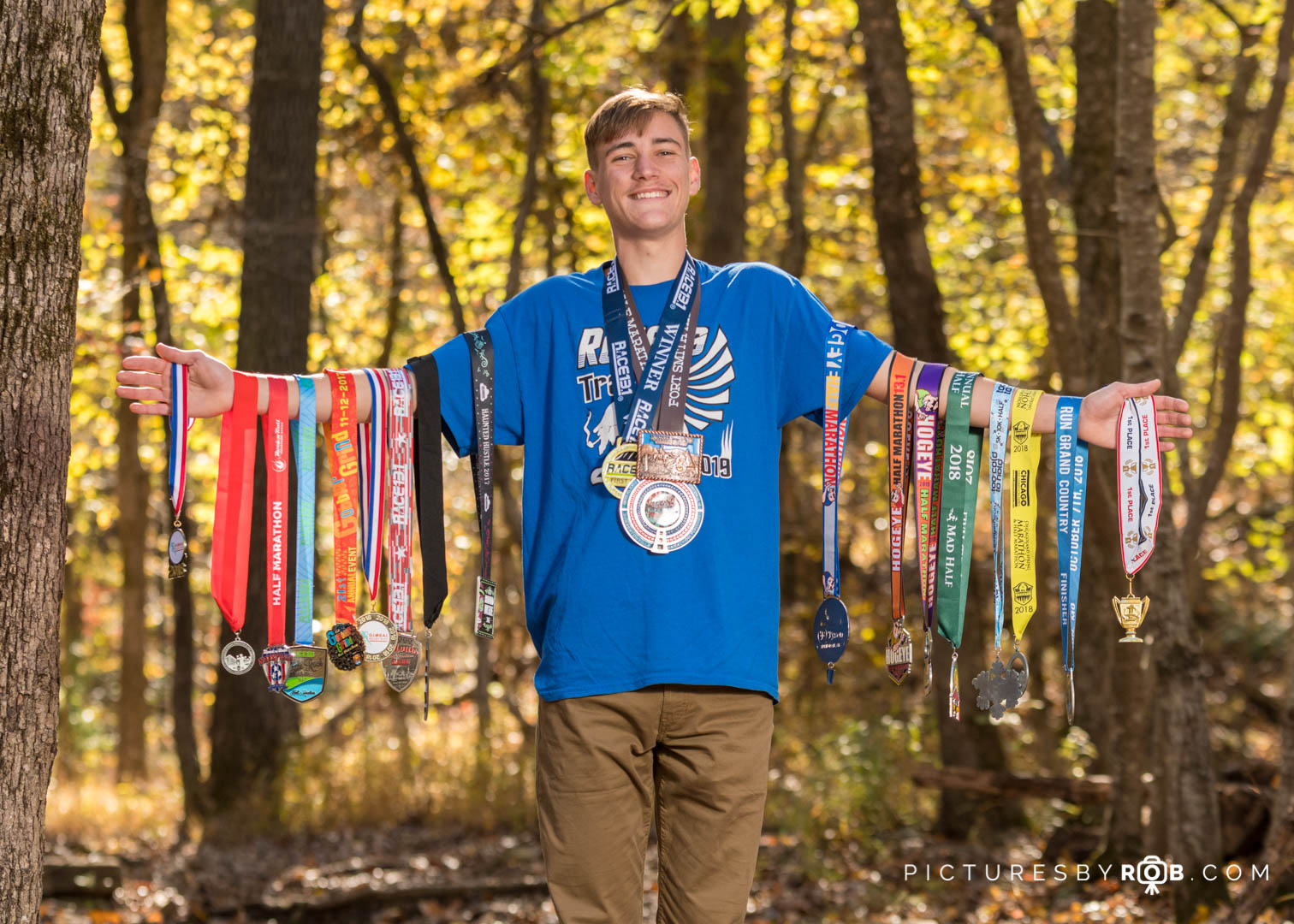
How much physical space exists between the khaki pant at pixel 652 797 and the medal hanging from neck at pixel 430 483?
15.6 inches

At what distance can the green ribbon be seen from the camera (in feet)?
10.8

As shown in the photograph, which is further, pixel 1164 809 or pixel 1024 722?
pixel 1024 722

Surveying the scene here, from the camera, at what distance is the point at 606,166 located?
3.21 meters

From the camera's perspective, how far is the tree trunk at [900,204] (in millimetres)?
7246

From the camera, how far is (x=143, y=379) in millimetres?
2904

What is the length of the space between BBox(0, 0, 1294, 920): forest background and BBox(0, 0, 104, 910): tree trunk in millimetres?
2498

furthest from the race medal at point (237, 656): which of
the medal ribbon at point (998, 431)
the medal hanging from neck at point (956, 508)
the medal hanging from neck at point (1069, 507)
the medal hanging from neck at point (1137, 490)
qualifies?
the medal hanging from neck at point (1137, 490)

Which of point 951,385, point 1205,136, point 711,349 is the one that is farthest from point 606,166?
point 1205,136

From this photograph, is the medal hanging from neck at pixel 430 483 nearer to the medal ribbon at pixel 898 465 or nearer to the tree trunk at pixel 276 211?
the medal ribbon at pixel 898 465

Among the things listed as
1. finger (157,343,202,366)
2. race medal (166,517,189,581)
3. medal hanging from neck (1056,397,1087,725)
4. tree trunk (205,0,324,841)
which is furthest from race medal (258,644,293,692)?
tree trunk (205,0,324,841)

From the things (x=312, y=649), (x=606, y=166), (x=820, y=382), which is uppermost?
(x=606, y=166)

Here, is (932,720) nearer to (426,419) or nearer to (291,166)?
(291,166)

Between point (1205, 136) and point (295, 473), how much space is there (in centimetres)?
1288

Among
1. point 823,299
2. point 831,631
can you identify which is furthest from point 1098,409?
point 823,299
